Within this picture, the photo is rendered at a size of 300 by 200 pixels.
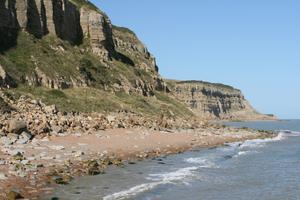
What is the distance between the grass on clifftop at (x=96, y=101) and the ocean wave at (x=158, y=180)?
22.6 m

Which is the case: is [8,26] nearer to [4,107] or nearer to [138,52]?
[4,107]

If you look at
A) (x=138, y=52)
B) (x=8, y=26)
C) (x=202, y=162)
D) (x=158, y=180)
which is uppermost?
(x=138, y=52)

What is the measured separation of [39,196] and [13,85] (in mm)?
Result: 32566

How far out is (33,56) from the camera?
195 feet

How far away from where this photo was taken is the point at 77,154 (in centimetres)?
3167

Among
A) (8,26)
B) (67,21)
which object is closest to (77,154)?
(8,26)

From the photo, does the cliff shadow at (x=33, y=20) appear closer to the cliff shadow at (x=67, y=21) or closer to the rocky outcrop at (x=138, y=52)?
the cliff shadow at (x=67, y=21)

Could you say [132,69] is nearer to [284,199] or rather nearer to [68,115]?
[68,115]

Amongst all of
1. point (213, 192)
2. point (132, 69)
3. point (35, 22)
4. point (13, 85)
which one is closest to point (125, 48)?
point (132, 69)

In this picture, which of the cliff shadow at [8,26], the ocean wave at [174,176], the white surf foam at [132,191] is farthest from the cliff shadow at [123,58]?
the white surf foam at [132,191]

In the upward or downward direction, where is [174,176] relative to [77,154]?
downward

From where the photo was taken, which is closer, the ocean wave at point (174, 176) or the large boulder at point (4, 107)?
the ocean wave at point (174, 176)

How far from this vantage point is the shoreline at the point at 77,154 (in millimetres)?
22344

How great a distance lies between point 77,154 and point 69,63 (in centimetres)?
3474
